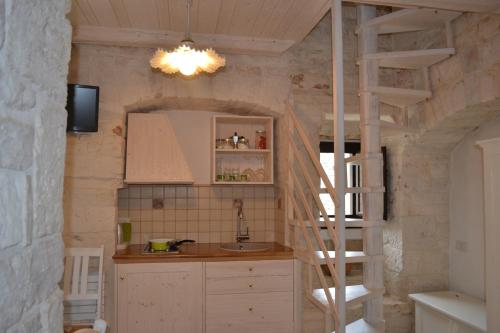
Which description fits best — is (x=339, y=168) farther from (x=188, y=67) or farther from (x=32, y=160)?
(x=32, y=160)

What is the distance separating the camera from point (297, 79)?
395cm

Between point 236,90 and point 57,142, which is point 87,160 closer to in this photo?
point 236,90

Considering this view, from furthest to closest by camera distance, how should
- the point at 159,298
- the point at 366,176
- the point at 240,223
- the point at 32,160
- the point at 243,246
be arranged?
the point at 240,223 → the point at 243,246 → the point at 159,298 → the point at 366,176 → the point at 32,160

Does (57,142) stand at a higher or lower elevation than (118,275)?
higher

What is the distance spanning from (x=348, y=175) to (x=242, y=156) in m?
1.44

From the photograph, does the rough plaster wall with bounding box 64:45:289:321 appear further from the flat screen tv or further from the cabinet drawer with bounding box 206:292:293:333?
the cabinet drawer with bounding box 206:292:293:333

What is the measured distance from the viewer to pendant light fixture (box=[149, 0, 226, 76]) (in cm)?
266

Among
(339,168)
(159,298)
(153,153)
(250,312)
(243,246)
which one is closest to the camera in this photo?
(339,168)

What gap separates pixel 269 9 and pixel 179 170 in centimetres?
167

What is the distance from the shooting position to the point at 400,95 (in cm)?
337

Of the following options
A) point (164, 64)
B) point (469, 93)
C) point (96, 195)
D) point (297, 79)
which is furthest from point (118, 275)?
point (469, 93)

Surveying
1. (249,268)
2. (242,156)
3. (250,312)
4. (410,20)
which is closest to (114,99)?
(242,156)

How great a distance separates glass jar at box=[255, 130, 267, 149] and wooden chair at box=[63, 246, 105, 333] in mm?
1747

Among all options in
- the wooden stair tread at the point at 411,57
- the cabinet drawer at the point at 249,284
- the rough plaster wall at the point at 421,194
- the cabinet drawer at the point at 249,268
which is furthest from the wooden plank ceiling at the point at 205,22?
the cabinet drawer at the point at 249,284
